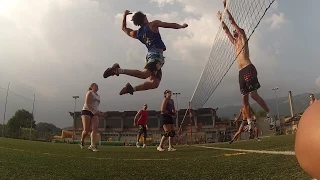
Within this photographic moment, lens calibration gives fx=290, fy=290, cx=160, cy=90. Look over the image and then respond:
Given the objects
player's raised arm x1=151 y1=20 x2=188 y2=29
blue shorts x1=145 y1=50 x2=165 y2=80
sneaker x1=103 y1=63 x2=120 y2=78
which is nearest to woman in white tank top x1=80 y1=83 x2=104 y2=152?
sneaker x1=103 y1=63 x2=120 y2=78

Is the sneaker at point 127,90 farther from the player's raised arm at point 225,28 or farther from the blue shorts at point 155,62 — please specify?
the player's raised arm at point 225,28

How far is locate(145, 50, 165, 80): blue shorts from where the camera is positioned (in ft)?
17.7

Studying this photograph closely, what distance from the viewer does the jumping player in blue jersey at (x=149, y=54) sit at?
5.28 metres

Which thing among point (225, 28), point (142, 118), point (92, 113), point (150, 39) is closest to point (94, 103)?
point (92, 113)

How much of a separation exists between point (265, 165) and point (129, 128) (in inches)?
2770

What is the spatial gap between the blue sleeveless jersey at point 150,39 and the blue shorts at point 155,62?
12cm

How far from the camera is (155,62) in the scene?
5.44m

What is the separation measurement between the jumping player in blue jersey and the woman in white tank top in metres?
3.77

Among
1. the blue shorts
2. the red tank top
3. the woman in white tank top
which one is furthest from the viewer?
the red tank top

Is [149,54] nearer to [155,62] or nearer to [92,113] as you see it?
[155,62]

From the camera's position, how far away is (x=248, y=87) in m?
8.54

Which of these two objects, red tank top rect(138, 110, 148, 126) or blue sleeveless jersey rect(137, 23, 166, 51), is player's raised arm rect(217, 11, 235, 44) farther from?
red tank top rect(138, 110, 148, 126)

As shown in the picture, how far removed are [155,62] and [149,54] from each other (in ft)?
0.80

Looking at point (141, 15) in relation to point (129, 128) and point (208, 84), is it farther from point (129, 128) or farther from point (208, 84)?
point (129, 128)
